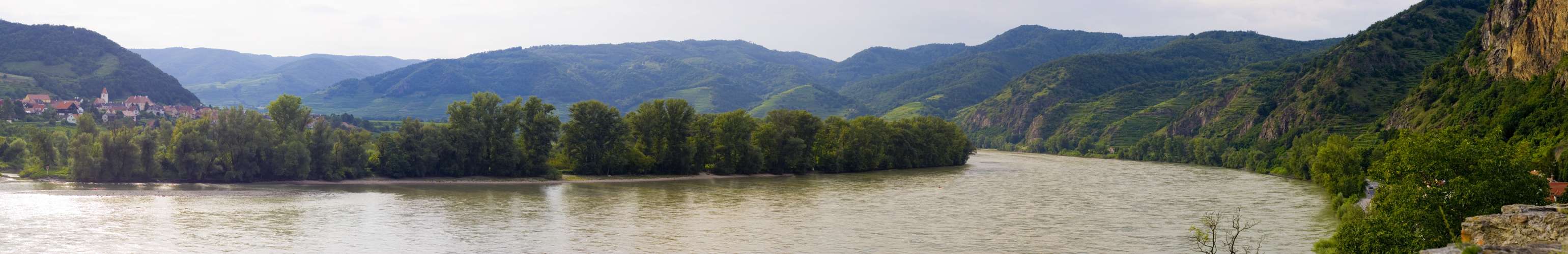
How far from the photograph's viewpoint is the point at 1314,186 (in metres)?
84.4

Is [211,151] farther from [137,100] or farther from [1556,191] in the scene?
[137,100]

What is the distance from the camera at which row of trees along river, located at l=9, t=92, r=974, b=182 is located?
260ft

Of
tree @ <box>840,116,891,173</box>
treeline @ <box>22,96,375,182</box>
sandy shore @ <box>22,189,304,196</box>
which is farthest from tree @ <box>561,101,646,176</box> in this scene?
tree @ <box>840,116,891,173</box>

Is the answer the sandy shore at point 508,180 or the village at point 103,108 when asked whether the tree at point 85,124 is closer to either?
the sandy shore at point 508,180

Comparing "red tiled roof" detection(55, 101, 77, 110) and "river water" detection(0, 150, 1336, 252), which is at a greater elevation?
"red tiled roof" detection(55, 101, 77, 110)

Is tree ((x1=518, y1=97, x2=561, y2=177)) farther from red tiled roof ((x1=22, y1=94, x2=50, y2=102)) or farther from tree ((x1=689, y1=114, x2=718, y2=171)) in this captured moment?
red tiled roof ((x1=22, y1=94, x2=50, y2=102))

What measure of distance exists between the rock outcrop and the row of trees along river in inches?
2992

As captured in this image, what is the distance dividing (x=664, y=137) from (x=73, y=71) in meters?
143

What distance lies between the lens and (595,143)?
96.6 metres

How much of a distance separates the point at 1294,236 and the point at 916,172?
230ft

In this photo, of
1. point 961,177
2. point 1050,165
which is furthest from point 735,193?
point 1050,165

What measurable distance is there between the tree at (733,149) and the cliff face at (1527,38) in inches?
2594

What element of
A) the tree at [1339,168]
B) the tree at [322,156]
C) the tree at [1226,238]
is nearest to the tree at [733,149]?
the tree at [322,156]

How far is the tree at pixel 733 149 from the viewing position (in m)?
103
